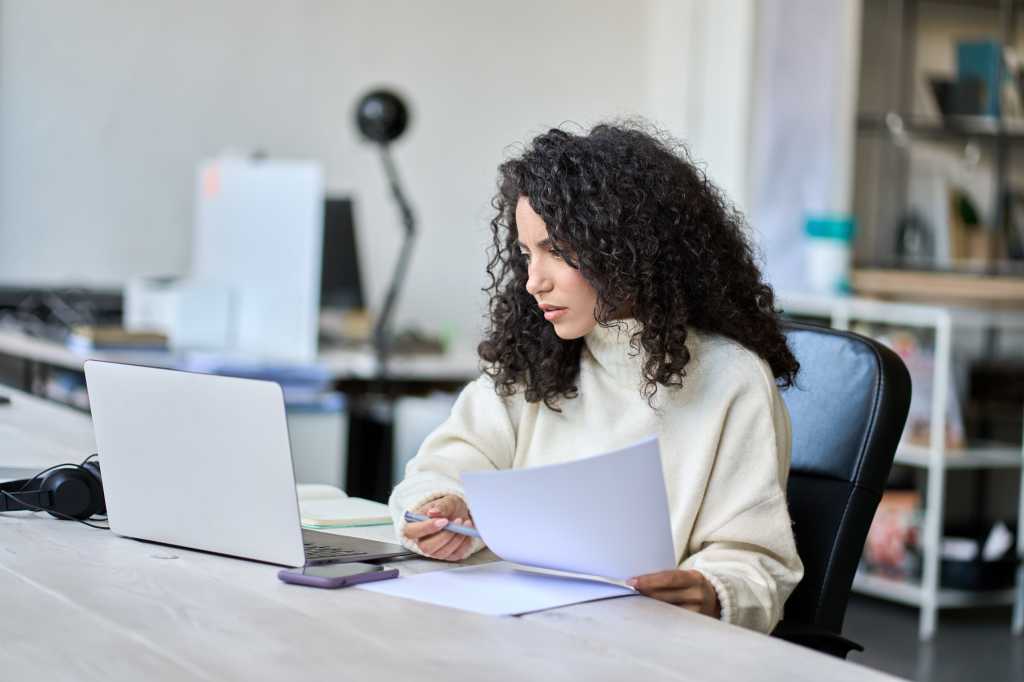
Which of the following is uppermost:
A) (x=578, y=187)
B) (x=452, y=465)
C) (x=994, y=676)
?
(x=578, y=187)

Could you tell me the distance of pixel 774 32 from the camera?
4.77m

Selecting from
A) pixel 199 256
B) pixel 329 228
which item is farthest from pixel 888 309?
pixel 199 256

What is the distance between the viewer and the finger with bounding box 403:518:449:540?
A: 1.46 metres

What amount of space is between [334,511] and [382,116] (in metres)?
2.43

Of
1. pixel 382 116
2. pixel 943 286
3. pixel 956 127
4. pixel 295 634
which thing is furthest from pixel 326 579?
pixel 956 127

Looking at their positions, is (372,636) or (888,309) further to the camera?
(888,309)

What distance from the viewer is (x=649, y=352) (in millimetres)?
1577

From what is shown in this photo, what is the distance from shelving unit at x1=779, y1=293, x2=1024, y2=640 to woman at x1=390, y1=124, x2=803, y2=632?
7.03 ft

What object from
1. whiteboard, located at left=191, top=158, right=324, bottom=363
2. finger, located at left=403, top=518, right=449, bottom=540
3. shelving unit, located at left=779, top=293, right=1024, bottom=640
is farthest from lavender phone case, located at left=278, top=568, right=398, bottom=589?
shelving unit, located at left=779, top=293, right=1024, bottom=640

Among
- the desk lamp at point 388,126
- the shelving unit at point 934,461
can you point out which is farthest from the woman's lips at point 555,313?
the desk lamp at point 388,126

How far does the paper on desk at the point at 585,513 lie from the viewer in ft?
4.03

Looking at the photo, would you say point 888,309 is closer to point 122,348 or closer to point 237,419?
point 122,348

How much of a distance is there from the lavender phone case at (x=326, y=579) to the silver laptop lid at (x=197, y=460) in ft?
0.13

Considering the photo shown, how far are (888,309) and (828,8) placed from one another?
4.22 feet
